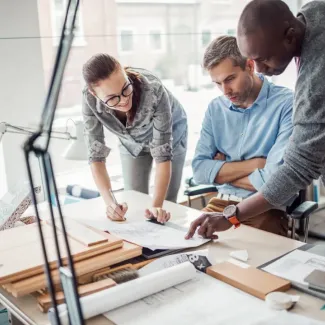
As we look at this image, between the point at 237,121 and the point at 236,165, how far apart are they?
0.21m

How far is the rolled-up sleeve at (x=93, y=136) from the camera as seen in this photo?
191 cm

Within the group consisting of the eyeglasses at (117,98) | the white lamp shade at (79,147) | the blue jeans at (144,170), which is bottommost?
the blue jeans at (144,170)

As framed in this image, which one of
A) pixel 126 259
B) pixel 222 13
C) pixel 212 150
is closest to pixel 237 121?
pixel 212 150

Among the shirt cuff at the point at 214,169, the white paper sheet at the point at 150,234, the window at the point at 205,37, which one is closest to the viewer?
the white paper sheet at the point at 150,234

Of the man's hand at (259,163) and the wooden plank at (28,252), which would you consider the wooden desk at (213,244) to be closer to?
the wooden plank at (28,252)

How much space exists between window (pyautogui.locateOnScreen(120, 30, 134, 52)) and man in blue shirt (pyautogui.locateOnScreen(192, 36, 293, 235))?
2.77ft

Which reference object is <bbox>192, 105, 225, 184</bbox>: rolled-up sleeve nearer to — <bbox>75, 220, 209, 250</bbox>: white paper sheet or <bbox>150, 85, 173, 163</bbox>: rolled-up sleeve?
<bbox>150, 85, 173, 163</bbox>: rolled-up sleeve

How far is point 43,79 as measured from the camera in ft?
7.45

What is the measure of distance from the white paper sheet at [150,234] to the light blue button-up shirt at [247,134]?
44 cm

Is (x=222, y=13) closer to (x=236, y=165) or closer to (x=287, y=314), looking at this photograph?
(x=236, y=165)

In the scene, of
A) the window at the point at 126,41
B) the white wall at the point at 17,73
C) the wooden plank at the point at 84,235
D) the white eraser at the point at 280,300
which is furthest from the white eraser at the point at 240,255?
the window at the point at 126,41

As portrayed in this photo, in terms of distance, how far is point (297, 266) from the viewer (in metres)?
1.19

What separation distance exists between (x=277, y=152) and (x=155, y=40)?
4.30ft

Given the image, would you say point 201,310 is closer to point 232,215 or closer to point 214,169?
point 232,215
